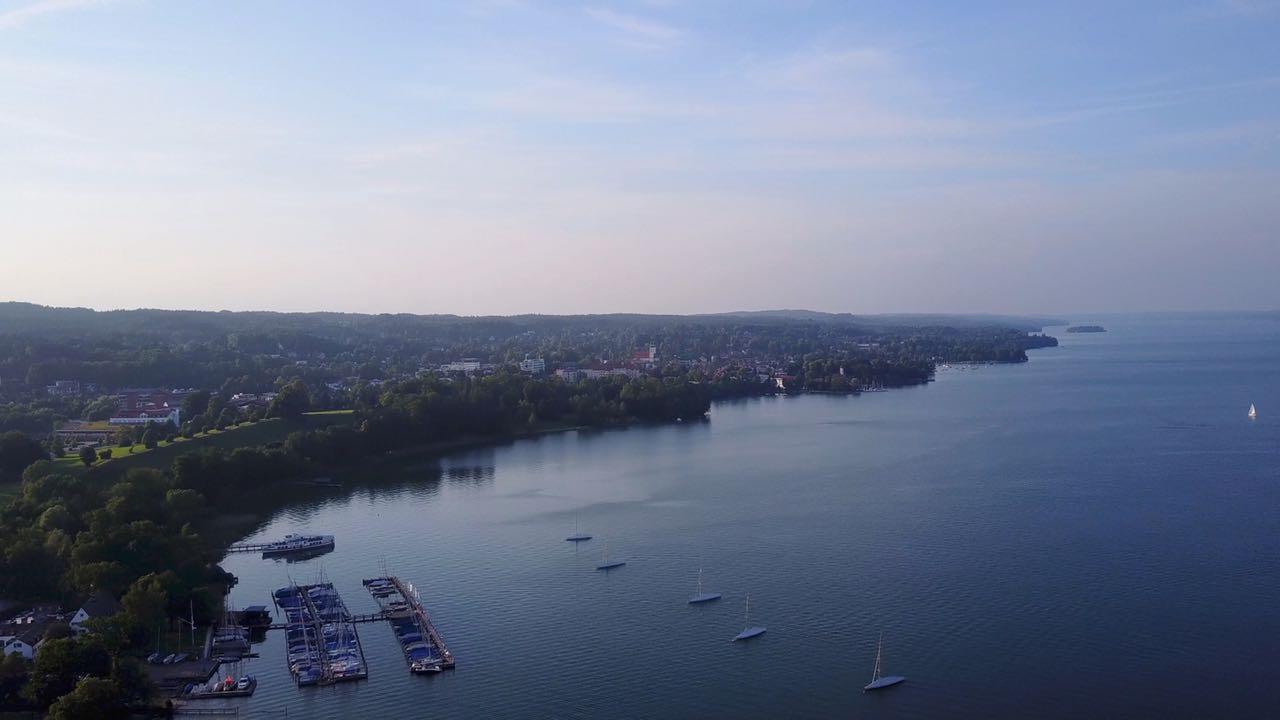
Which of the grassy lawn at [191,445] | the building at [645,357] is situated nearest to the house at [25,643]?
the grassy lawn at [191,445]

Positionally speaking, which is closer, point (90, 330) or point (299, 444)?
point (299, 444)

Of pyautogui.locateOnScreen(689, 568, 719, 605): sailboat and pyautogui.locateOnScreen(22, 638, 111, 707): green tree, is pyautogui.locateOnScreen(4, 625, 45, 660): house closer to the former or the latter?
pyautogui.locateOnScreen(22, 638, 111, 707): green tree

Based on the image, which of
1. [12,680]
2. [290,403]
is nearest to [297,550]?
[12,680]

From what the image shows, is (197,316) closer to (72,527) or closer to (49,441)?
(49,441)

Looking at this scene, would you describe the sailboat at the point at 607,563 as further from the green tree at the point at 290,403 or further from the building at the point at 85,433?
the green tree at the point at 290,403

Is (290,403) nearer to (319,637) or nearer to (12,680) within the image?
(319,637)

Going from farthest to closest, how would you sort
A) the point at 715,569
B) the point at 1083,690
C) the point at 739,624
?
the point at 715,569, the point at 739,624, the point at 1083,690

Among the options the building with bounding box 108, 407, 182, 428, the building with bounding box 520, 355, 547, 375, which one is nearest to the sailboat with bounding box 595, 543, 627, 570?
the building with bounding box 108, 407, 182, 428

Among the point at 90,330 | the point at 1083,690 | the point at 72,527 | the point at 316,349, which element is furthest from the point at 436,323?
the point at 1083,690
